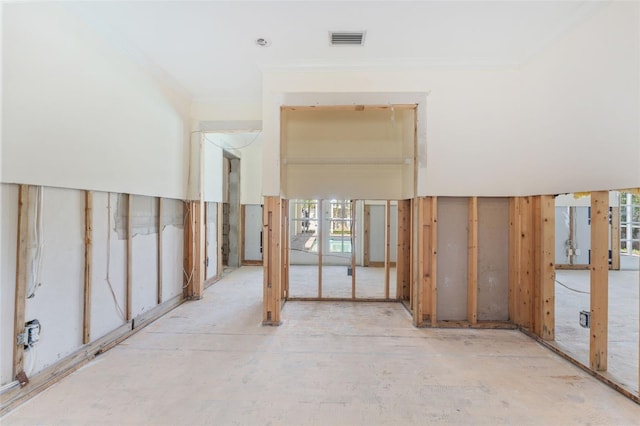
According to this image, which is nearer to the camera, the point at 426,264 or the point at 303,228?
the point at 426,264

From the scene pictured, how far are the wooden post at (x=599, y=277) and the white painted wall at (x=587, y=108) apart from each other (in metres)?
0.18

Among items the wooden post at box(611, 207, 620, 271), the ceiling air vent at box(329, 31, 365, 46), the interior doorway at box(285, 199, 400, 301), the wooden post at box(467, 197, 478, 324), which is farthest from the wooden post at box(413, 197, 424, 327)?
the wooden post at box(611, 207, 620, 271)

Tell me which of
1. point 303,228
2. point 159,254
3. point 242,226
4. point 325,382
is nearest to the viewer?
point 325,382

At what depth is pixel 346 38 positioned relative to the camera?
3027 mm

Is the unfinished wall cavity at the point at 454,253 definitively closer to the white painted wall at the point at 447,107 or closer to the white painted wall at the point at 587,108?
the white painted wall at the point at 447,107

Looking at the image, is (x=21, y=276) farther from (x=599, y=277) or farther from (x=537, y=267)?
(x=537, y=267)

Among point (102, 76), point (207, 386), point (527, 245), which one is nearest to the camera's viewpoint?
point (207, 386)

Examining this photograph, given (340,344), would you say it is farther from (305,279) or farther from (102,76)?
(102,76)

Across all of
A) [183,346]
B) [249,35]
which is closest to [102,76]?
[249,35]

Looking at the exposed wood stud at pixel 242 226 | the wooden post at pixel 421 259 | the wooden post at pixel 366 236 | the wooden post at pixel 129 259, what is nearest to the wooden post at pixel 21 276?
the wooden post at pixel 129 259

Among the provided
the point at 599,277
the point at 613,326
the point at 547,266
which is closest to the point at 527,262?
the point at 547,266

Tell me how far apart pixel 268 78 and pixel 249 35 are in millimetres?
665

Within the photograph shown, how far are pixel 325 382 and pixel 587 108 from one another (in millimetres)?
3170

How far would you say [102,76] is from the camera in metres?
2.95
